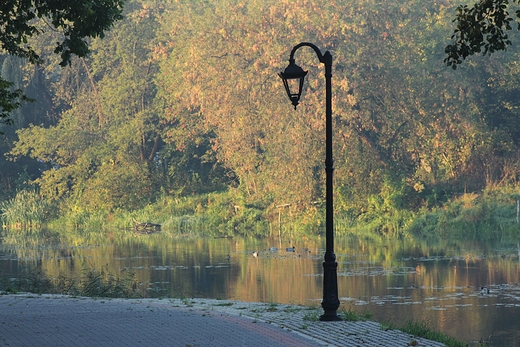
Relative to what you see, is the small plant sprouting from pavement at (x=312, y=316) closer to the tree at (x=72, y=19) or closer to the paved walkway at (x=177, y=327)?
the paved walkway at (x=177, y=327)

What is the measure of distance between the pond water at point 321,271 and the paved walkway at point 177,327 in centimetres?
432

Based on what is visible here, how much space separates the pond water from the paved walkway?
170 inches

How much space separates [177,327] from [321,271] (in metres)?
15.9

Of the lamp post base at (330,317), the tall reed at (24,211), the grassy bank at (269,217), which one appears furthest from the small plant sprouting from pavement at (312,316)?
the tall reed at (24,211)

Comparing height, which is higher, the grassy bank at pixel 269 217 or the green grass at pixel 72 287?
the grassy bank at pixel 269 217

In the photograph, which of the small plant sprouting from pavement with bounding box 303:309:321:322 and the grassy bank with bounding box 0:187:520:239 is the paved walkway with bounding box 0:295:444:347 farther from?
the grassy bank with bounding box 0:187:520:239

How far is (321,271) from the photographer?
94.8 ft

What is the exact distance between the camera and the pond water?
67.9 feet

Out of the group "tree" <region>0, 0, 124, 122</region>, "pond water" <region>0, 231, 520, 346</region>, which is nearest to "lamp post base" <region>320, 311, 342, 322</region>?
"pond water" <region>0, 231, 520, 346</region>

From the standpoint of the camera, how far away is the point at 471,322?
19.1 meters

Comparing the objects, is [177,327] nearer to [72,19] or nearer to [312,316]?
[312,316]

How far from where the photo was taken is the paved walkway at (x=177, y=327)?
39.8 ft

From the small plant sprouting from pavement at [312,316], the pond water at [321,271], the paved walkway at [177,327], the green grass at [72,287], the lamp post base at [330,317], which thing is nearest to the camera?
the paved walkway at [177,327]

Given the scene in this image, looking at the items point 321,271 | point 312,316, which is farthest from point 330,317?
point 321,271
